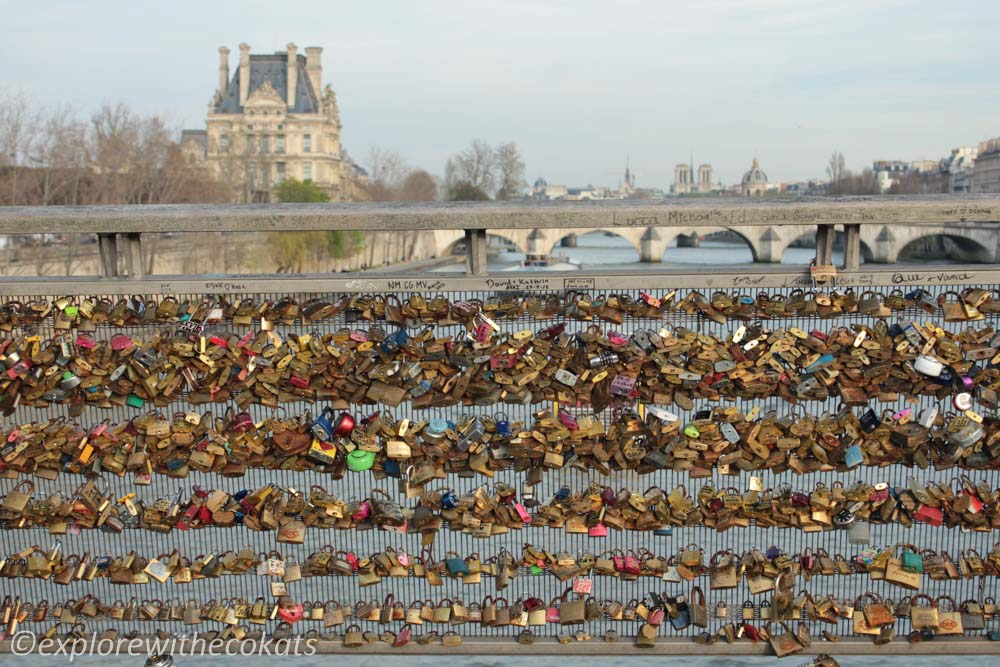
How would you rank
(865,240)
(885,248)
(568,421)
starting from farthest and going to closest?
(885,248) → (865,240) → (568,421)

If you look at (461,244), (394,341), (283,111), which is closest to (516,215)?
(394,341)

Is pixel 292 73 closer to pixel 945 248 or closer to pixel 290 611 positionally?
pixel 945 248

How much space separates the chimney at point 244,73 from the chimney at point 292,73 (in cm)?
470

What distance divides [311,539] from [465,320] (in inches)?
132

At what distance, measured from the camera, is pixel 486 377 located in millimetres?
5711

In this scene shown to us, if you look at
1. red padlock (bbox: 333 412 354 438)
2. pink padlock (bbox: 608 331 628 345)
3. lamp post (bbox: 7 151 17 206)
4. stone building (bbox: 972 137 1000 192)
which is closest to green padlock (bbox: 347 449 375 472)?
red padlock (bbox: 333 412 354 438)

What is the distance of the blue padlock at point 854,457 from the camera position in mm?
5543

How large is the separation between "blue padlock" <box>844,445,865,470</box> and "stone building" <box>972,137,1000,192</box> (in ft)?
449

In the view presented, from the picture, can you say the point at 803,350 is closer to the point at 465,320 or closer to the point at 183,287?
the point at 465,320

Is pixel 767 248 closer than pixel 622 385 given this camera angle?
No

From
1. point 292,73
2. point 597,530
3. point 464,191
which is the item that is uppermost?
point 292,73

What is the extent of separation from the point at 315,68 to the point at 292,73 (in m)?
5.06

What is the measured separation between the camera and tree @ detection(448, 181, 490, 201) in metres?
115

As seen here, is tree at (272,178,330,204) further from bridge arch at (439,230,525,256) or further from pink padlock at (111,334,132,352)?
pink padlock at (111,334,132,352)
